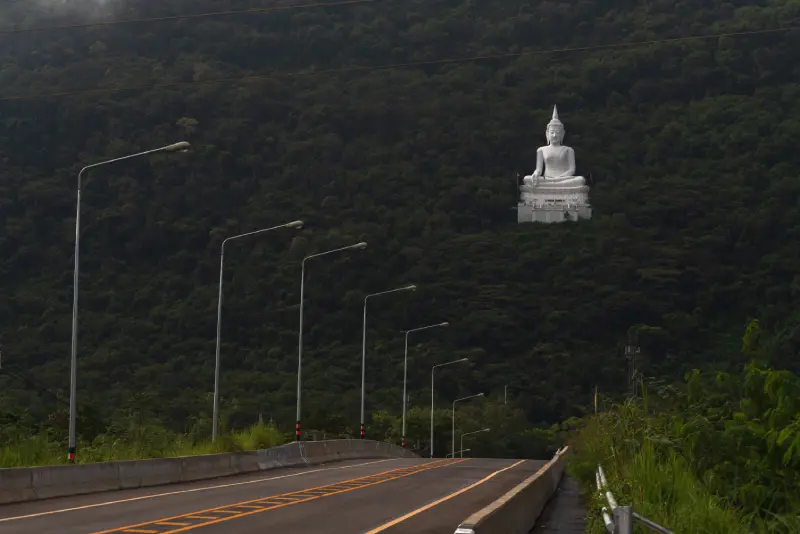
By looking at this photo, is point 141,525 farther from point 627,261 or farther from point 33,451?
point 627,261

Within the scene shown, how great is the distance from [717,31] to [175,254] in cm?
8013

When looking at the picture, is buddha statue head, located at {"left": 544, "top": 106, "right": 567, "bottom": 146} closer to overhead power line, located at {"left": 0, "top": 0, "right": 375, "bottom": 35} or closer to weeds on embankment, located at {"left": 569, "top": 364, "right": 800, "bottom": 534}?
overhead power line, located at {"left": 0, "top": 0, "right": 375, "bottom": 35}

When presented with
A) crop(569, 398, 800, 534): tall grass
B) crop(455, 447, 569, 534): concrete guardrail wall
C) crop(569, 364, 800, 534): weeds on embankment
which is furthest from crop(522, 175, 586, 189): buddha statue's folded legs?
crop(569, 364, 800, 534): weeds on embankment

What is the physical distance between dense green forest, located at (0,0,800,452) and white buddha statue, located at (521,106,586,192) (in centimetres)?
549

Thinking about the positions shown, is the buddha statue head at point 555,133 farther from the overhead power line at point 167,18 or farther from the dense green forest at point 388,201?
the overhead power line at point 167,18

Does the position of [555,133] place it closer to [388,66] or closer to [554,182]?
[554,182]

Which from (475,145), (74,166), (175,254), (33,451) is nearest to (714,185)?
(475,145)

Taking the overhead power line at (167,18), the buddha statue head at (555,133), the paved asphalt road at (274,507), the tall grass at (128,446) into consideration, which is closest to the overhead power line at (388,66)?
the overhead power line at (167,18)

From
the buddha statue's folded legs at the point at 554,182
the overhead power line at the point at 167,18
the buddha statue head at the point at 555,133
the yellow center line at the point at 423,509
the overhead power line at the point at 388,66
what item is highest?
the overhead power line at the point at 167,18

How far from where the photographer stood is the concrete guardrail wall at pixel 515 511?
16.8 meters

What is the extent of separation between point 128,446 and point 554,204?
118590 mm

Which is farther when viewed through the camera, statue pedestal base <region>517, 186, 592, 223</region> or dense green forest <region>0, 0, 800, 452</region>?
statue pedestal base <region>517, 186, 592, 223</region>

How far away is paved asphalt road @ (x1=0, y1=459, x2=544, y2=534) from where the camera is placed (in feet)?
69.1

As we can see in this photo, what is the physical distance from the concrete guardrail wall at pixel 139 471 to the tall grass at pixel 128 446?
0.93 m
